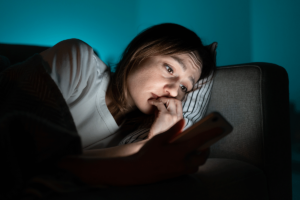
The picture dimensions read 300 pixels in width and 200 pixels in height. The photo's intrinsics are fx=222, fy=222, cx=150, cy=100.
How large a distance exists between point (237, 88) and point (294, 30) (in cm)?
100

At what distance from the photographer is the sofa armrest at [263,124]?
2.35ft

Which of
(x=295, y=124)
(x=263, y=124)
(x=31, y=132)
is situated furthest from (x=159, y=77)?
(x=295, y=124)

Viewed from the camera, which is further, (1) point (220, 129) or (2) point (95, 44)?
(2) point (95, 44)

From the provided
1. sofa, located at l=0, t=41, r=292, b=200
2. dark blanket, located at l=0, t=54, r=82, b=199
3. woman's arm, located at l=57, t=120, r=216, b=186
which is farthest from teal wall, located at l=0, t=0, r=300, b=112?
woman's arm, located at l=57, t=120, r=216, b=186

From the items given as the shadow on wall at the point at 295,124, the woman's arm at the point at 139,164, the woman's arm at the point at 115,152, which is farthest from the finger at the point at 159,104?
the shadow on wall at the point at 295,124

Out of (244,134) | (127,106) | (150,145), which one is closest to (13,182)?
(150,145)

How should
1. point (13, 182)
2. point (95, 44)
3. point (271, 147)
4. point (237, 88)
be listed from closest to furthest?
point (13, 182), point (271, 147), point (237, 88), point (95, 44)

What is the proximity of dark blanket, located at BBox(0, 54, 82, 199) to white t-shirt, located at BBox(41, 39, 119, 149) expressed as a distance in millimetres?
145

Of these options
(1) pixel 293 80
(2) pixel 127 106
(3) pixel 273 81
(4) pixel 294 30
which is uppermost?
(4) pixel 294 30

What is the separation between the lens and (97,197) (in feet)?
1.25

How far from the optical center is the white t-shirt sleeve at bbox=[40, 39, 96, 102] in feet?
2.06

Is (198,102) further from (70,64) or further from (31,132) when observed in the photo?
(31,132)

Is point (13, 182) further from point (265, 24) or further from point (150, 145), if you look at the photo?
point (265, 24)

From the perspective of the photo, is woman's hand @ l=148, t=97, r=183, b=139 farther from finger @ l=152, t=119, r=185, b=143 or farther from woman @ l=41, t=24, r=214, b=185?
finger @ l=152, t=119, r=185, b=143
